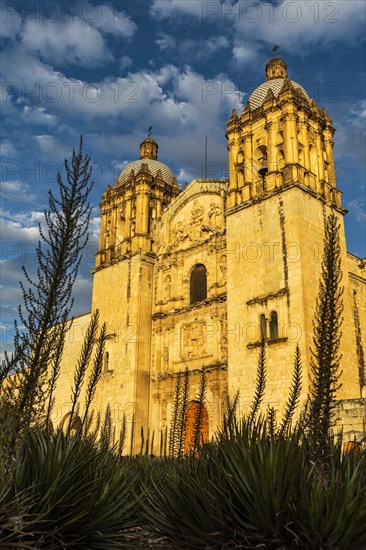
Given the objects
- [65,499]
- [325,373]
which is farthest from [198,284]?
[65,499]

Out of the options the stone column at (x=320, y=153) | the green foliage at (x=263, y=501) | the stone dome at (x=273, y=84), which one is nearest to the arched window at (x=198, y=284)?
the stone column at (x=320, y=153)

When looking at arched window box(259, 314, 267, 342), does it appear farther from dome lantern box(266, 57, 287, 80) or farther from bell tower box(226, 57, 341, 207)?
dome lantern box(266, 57, 287, 80)

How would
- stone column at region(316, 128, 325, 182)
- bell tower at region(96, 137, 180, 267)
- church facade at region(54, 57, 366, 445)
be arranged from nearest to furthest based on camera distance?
church facade at region(54, 57, 366, 445) → stone column at region(316, 128, 325, 182) → bell tower at region(96, 137, 180, 267)

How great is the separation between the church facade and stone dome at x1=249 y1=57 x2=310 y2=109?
0.06m

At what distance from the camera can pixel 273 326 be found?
16562 millimetres

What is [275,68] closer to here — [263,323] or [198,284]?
[198,284]

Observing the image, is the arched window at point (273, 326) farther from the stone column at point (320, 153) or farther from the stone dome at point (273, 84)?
the stone dome at point (273, 84)

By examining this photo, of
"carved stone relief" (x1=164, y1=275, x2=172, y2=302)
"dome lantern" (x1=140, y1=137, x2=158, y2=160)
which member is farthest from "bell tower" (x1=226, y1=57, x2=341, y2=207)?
"dome lantern" (x1=140, y1=137, x2=158, y2=160)

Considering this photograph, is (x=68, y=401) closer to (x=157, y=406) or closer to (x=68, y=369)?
(x=68, y=369)

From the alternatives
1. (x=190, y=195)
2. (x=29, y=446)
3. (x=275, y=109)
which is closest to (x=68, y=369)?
(x=190, y=195)

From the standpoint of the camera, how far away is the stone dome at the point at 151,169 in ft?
85.4

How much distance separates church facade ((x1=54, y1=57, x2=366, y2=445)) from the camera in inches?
650

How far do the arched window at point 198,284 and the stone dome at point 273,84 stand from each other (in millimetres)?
6654

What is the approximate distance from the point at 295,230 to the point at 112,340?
9535mm
